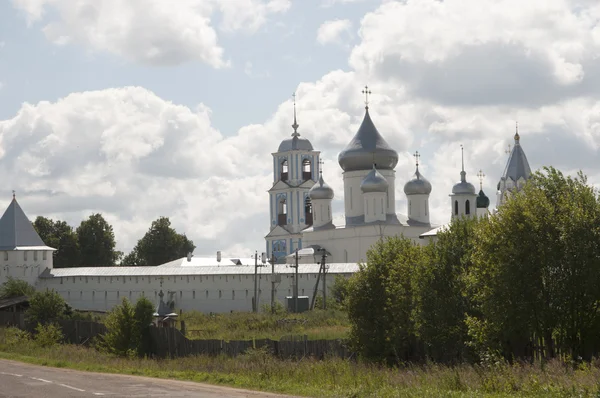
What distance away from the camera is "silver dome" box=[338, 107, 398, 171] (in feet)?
212

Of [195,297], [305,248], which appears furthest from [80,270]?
[305,248]

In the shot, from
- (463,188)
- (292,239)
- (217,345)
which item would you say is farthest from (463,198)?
(217,345)

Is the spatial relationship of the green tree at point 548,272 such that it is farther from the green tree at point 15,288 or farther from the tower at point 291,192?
the tower at point 291,192

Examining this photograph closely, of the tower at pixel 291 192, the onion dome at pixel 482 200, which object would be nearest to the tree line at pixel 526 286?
the onion dome at pixel 482 200

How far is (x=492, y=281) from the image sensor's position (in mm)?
19062

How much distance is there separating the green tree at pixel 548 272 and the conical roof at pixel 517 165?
132 feet

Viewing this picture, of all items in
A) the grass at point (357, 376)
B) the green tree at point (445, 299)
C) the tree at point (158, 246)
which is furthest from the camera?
the tree at point (158, 246)

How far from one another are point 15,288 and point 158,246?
123 ft

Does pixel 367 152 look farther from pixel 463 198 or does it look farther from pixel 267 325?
pixel 267 325

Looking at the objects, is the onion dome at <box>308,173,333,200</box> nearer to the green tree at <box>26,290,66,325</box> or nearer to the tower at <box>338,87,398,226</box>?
the tower at <box>338,87,398,226</box>

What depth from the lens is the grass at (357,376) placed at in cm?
1402

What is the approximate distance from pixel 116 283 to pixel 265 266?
23.2 ft

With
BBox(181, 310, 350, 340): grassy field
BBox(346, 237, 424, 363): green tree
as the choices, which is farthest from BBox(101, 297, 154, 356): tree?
BBox(346, 237, 424, 363): green tree

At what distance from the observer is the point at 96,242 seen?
256 ft
